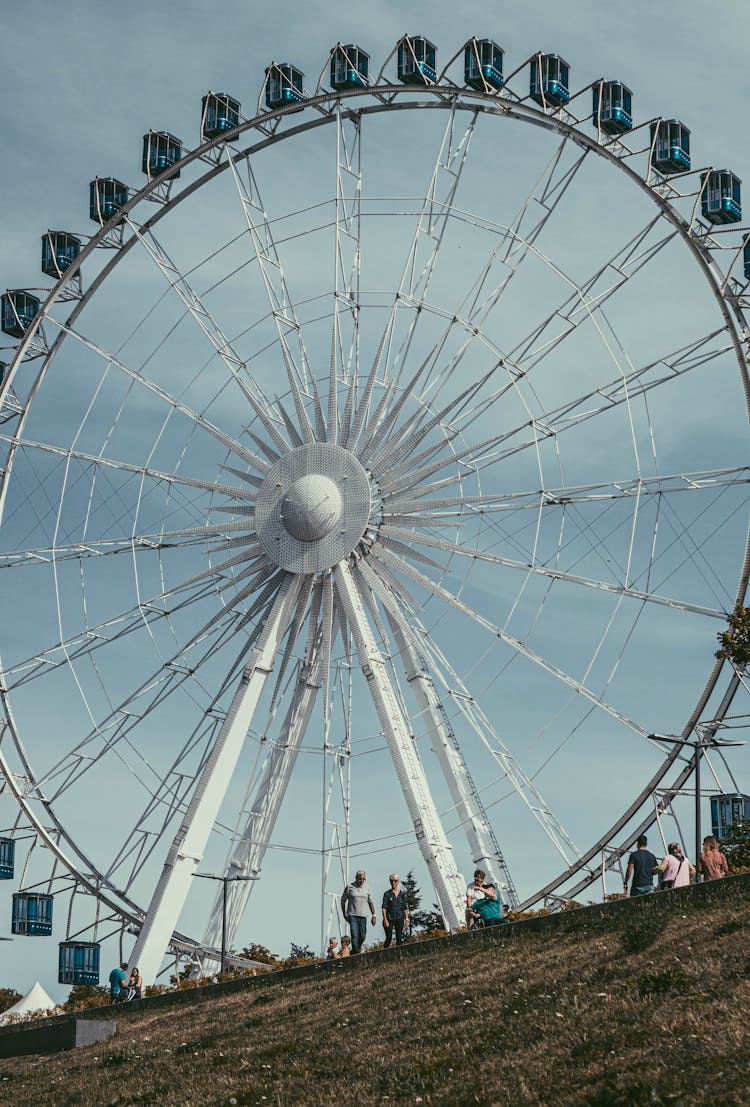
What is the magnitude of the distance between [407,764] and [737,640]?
7488 millimetres

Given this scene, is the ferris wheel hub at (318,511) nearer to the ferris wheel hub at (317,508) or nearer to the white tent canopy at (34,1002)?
the ferris wheel hub at (317,508)

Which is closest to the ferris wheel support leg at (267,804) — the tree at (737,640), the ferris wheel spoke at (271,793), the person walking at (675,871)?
the ferris wheel spoke at (271,793)

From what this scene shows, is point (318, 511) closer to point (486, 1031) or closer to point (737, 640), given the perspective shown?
point (737, 640)

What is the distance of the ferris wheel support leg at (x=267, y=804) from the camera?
136ft

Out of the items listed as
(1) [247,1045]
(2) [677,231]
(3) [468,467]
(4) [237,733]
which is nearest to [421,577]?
(3) [468,467]

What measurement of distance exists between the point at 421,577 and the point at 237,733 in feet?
18.2

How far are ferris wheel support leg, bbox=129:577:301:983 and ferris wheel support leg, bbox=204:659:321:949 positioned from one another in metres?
1.24

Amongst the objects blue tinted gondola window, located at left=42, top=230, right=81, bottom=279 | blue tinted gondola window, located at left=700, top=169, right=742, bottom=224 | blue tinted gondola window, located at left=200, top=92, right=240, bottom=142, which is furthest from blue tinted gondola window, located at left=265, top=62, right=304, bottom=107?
blue tinted gondola window, located at left=700, top=169, right=742, bottom=224

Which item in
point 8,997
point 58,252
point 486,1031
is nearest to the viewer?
point 486,1031

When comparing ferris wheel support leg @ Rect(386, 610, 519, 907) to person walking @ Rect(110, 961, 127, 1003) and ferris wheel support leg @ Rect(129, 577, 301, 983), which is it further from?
person walking @ Rect(110, 961, 127, 1003)

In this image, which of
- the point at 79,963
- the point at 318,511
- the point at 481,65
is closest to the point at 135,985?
the point at 79,963

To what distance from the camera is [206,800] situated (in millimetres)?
40062

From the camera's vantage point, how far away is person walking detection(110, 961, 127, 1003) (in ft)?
115

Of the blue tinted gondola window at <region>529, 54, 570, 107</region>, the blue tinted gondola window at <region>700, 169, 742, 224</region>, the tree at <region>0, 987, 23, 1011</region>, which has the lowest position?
the tree at <region>0, 987, 23, 1011</region>
